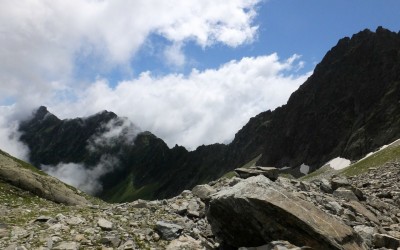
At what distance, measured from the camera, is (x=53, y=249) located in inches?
612

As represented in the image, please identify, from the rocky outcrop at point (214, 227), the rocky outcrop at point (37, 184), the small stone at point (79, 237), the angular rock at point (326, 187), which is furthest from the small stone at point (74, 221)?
the rocky outcrop at point (37, 184)

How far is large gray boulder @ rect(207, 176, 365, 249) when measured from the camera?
16219 mm

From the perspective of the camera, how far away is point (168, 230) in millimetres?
18750

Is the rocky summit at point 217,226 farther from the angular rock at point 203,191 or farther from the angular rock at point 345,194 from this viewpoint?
→ the angular rock at point 345,194

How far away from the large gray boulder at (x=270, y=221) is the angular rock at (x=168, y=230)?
192 cm

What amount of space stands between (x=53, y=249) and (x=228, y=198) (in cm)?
756

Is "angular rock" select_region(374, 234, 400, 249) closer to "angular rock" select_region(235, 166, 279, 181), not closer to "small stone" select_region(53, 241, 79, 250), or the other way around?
"angular rock" select_region(235, 166, 279, 181)

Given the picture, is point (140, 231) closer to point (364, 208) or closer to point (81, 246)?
point (81, 246)

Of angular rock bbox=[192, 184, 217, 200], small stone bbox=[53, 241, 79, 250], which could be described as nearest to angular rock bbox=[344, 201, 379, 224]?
angular rock bbox=[192, 184, 217, 200]

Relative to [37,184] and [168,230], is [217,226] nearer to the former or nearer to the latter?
[168,230]

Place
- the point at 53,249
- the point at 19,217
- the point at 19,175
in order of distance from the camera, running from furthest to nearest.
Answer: the point at 19,175
the point at 19,217
the point at 53,249

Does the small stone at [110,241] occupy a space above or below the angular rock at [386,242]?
above

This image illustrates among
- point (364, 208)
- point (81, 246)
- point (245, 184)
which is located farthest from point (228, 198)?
point (364, 208)

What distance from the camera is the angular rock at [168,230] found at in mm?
18500
